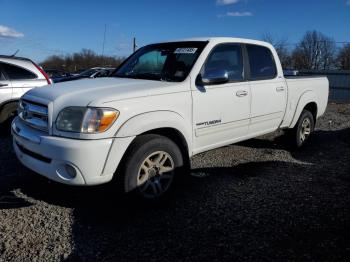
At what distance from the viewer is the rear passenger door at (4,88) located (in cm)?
716

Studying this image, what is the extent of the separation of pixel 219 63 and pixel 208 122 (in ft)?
2.81

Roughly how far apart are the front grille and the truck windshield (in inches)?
52.5

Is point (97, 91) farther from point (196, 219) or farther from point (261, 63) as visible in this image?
point (261, 63)

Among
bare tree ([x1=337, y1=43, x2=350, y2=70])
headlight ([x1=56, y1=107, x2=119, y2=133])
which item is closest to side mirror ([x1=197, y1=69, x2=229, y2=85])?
headlight ([x1=56, y1=107, x2=119, y2=133])

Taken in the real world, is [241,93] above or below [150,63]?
below

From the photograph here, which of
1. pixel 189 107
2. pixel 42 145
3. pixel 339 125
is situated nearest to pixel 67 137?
pixel 42 145

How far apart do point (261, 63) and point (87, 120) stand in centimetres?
309

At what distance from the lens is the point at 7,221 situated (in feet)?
12.1

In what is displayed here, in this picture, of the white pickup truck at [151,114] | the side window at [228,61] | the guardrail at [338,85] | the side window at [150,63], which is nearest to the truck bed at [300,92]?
the white pickup truck at [151,114]

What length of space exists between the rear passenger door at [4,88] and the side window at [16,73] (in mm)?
99

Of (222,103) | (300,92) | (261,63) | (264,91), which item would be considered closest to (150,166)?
(222,103)

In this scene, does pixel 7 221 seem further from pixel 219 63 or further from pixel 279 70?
pixel 279 70

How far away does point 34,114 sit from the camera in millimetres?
3953

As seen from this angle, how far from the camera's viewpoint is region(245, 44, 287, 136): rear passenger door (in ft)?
17.1
